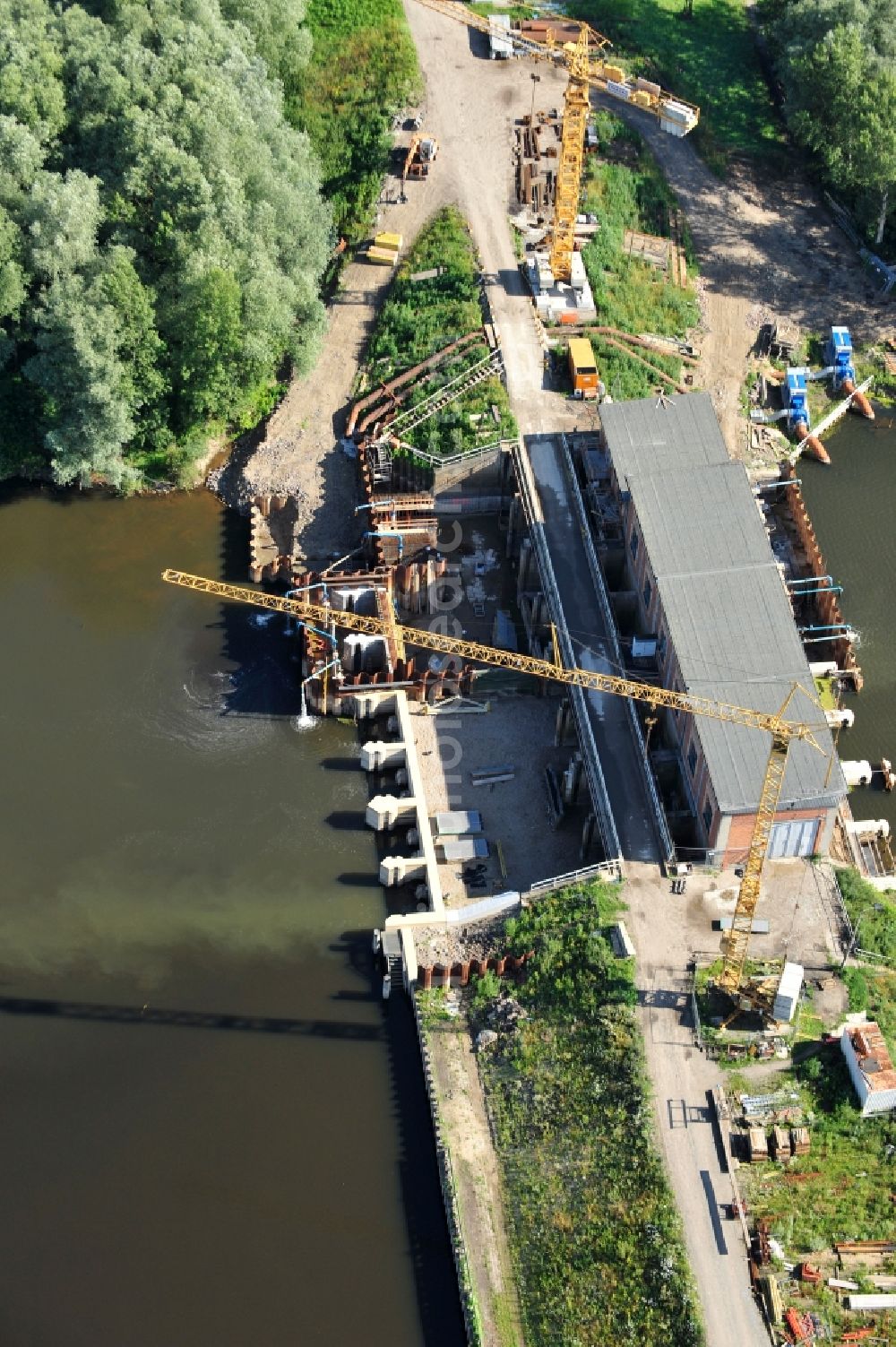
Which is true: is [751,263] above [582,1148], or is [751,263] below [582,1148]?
above

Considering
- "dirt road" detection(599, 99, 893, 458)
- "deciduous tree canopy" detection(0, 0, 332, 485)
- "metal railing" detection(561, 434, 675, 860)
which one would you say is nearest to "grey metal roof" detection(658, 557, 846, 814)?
"metal railing" detection(561, 434, 675, 860)

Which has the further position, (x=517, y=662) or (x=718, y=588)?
(x=517, y=662)

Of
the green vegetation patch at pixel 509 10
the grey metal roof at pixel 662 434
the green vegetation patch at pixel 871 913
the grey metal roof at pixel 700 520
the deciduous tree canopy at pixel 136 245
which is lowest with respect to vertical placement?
the green vegetation patch at pixel 871 913

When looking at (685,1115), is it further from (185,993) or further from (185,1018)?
(185,993)

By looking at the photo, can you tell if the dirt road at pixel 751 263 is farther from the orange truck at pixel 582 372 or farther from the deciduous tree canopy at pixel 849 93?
the orange truck at pixel 582 372

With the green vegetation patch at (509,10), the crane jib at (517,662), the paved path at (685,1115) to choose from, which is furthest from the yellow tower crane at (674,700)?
the green vegetation patch at (509,10)

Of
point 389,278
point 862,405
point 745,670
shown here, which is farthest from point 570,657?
point 389,278

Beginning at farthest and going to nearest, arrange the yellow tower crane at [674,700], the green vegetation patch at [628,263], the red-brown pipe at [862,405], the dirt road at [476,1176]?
the red-brown pipe at [862,405] < the green vegetation patch at [628,263] < the yellow tower crane at [674,700] < the dirt road at [476,1176]
